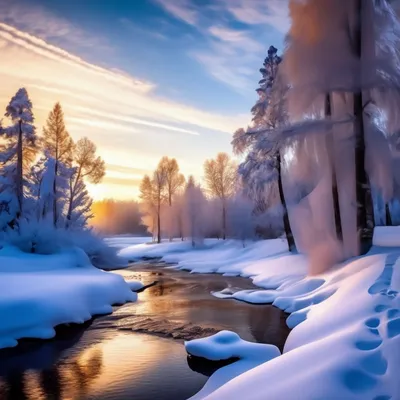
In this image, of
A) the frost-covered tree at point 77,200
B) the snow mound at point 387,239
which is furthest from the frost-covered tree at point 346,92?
the frost-covered tree at point 77,200

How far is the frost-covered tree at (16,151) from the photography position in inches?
1014

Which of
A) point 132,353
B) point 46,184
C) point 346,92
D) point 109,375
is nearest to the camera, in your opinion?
point 109,375

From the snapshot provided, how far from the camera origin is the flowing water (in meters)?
7.04

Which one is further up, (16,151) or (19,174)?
(16,151)

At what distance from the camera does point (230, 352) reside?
8.31 metres

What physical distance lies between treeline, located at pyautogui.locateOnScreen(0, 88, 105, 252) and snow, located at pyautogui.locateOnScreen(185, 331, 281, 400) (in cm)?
1539

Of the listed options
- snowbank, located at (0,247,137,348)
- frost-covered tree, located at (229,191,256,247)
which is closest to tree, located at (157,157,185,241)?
frost-covered tree, located at (229,191,256,247)

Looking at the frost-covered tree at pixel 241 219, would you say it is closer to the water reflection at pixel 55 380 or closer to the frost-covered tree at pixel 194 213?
the frost-covered tree at pixel 194 213

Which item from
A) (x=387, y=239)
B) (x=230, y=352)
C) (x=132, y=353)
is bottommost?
(x=132, y=353)

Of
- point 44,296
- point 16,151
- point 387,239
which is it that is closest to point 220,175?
point 16,151

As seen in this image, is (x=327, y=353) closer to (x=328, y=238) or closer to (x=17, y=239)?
(x=328, y=238)

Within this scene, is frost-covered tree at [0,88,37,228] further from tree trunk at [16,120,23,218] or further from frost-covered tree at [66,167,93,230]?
frost-covered tree at [66,167,93,230]

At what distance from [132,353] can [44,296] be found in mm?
4551

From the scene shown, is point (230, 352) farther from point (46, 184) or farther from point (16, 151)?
point (46, 184)
